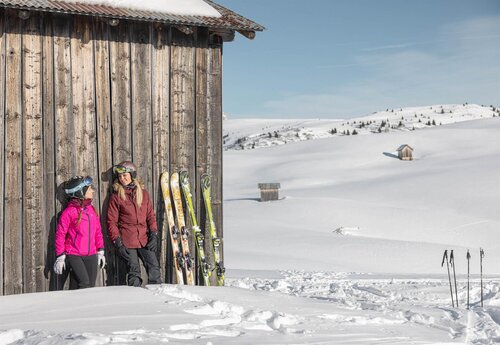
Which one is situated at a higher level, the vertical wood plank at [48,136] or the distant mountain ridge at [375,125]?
the distant mountain ridge at [375,125]

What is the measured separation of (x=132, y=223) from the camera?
27.6ft

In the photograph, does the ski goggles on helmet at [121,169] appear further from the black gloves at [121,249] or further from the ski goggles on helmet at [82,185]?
the black gloves at [121,249]

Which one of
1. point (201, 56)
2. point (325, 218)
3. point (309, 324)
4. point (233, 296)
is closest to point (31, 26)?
point (201, 56)

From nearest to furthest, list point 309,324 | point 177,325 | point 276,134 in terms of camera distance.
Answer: point 177,325, point 309,324, point 276,134

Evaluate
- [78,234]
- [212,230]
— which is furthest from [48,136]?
[212,230]

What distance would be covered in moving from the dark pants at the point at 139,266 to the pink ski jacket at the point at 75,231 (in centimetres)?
53

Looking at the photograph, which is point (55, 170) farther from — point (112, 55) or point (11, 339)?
point (11, 339)

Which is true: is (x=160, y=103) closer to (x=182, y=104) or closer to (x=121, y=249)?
(x=182, y=104)

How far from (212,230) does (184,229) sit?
17.8 inches

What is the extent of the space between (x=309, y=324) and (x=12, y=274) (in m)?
3.17

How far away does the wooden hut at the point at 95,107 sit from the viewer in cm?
784

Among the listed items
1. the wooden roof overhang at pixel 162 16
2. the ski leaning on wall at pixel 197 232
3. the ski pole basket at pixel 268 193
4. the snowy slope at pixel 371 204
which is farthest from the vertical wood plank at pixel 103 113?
the ski pole basket at pixel 268 193

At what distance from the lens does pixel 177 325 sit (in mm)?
6133

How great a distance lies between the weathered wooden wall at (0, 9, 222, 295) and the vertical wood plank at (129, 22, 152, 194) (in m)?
0.01
